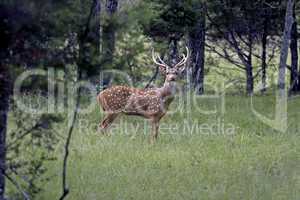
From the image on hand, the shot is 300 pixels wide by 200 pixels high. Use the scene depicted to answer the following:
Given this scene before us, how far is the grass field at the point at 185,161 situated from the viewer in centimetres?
872

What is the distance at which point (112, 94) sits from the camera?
40.2 ft

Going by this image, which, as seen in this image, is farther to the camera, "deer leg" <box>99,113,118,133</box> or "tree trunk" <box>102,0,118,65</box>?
"deer leg" <box>99,113,118,133</box>

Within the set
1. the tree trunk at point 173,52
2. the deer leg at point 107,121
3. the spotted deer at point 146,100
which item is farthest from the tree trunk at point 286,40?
the deer leg at point 107,121

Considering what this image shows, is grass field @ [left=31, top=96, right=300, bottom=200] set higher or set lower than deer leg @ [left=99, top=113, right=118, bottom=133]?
lower

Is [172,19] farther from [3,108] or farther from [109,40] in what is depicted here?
[3,108]

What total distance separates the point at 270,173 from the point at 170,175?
1.43 metres

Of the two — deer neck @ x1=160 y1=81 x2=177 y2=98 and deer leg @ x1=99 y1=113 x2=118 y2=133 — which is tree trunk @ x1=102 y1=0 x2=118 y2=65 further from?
deer leg @ x1=99 y1=113 x2=118 y2=133

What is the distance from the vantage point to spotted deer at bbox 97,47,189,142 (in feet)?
38.7

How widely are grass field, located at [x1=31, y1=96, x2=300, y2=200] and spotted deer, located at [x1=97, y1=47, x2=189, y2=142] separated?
38 cm

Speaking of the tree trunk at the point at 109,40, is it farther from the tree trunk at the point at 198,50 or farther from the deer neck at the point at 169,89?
the tree trunk at the point at 198,50

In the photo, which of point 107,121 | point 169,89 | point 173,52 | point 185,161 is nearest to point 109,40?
point 185,161

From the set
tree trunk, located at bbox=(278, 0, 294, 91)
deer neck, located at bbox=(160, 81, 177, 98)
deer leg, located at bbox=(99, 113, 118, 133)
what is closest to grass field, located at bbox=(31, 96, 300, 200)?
deer leg, located at bbox=(99, 113, 118, 133)

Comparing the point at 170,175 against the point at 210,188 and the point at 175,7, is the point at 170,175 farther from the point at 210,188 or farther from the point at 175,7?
the point at 175,7

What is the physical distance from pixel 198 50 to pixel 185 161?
10.7 metres
